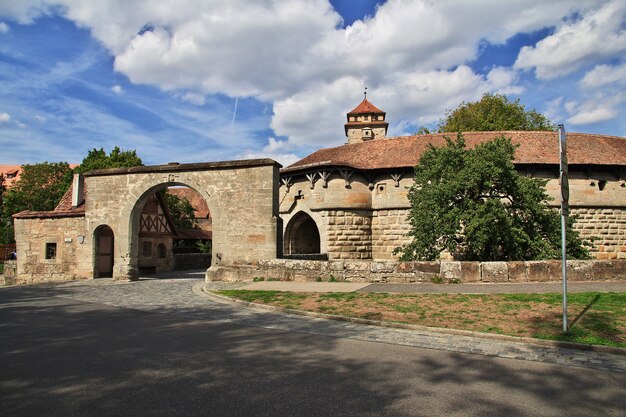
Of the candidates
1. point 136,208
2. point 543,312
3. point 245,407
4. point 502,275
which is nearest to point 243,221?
point 136,208

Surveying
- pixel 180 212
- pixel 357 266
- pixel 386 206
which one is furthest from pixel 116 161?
pixel 357 266

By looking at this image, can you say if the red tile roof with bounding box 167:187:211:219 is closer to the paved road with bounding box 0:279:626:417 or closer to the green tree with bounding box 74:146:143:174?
the green tree with bounding box 74:146:143:174

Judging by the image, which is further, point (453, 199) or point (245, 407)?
point (453, 199)

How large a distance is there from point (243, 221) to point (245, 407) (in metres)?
11.6

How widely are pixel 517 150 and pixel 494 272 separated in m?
12.1

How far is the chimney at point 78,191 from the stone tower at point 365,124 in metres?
44.0

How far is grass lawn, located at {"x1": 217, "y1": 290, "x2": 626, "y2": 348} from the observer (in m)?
6.00

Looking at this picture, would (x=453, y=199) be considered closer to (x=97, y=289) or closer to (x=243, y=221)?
(x=243, y=221)

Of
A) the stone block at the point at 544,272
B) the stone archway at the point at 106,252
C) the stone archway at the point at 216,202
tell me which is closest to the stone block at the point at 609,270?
the stone block at the point at 544,272

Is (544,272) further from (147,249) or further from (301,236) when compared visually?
(147,249)

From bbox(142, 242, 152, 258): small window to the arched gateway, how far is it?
3.93 metres

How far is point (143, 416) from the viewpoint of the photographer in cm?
330

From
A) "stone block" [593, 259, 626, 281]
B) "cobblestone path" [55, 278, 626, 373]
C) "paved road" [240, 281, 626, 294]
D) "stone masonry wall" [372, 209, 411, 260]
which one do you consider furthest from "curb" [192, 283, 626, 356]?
"stone masonry wall" [372, 209, 411, 260]

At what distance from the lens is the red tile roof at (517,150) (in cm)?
2044
